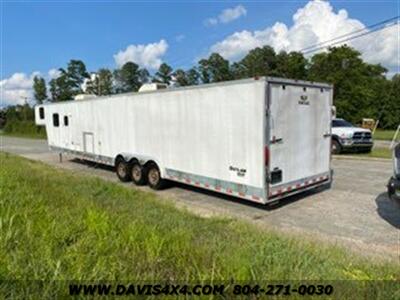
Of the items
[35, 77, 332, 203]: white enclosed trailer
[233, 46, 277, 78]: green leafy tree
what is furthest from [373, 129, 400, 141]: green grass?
[35, 77, 332, 203]: white enclosed trailer

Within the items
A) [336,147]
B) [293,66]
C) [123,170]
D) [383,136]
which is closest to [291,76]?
[293,66]

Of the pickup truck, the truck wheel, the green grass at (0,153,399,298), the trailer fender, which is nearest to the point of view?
the green grass at (0,153,399,298)

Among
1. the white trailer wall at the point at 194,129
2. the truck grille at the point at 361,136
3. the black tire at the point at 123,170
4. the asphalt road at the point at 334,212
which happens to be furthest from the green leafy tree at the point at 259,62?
the asphalt road at the point at 334,212

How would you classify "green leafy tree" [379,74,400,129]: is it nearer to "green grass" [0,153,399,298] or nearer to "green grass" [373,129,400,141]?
"green grass" [373,129,400,141]

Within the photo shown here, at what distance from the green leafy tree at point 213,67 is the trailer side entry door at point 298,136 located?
6377cm

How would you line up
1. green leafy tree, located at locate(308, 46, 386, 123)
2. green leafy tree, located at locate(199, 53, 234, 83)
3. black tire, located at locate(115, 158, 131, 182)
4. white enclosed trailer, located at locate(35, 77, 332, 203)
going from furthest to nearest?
1. green leafy tree, located at locate(199, 53, 234, 83)
2. green leafy tree, located at locate(308, 46, 386, 123)
3. black tire, located at locate(115, 158, 131, 182)
4. white enclosed trailer, located at locate(35, 77, 332, 203)

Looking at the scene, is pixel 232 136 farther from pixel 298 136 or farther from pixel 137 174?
pixel 137 174

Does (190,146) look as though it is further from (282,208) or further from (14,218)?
(14,218)

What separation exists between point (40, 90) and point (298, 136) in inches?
3511

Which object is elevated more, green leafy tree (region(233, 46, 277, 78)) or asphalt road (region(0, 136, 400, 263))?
green leafy tree (region(233, 46, 277, 78))

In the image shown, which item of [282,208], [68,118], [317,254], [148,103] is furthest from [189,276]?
[68,118]

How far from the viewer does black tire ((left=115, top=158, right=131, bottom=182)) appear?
11.4 m

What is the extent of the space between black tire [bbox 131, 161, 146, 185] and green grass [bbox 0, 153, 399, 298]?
4.50 m

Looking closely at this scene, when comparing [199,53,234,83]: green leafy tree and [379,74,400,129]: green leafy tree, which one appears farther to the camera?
[199,53,234,83]: green leafy tree
